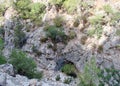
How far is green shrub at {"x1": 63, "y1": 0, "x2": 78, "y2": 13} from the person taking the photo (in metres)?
50.6

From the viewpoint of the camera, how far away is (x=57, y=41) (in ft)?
163

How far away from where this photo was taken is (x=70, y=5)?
51188mm

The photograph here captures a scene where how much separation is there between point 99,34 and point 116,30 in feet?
7.12

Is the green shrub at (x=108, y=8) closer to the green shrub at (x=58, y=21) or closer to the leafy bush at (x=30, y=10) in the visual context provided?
the green shrub at (x=58, y=21)

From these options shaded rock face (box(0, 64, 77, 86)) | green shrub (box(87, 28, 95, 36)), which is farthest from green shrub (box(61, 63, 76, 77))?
green shrub (box(87, 28, 95, 36))

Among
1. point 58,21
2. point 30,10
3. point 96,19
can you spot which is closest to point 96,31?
point 96,19

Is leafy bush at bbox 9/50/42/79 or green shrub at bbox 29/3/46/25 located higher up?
green shrub at bbox 29/3/46/25

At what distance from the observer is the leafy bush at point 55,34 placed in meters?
48.8

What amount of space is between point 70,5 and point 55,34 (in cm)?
494

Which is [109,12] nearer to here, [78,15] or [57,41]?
[78,15]

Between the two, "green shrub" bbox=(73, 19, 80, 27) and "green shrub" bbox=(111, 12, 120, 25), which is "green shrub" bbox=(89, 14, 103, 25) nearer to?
"green shrub" bbox=(111, 12, 120, 25)

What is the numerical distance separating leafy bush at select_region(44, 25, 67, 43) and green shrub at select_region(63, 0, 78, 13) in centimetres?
330

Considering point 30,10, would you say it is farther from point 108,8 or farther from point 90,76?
point 90,76

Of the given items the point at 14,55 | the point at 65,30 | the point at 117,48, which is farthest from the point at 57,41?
the point at 14,55
